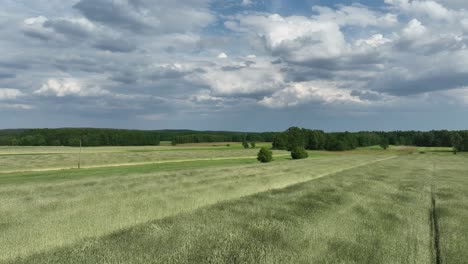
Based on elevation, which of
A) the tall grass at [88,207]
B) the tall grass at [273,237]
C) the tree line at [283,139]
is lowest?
the tall grass at [88,207]

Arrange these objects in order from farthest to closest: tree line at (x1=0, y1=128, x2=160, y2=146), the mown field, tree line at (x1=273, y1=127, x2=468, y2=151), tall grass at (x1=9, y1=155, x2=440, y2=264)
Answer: tree line at (x1=273, y1=127, x2=468, y2=151) < tree line at (x1=0, y1=128, x2=160, y2=146) < the mown field < tall grass at (x1=9, y1=155, x2=440, y2=264)

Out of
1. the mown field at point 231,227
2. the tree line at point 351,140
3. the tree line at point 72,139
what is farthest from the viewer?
the tree line at point 351,140

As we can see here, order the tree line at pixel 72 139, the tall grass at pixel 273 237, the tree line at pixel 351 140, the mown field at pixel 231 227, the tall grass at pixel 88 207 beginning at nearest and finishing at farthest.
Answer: the tall grass at pixel 273 237 → the mown field at pixel 231 227 → the tall grass at pixel 88 207 → the tree line at pixel 72 139 → the tree line at pixel 351 140

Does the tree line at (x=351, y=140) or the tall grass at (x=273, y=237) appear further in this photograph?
the tree line at (x=351, y=140)

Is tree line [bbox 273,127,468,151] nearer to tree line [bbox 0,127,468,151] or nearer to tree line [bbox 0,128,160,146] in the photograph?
tree line [bbox 0,127,468,151]

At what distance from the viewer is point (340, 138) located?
147 meters

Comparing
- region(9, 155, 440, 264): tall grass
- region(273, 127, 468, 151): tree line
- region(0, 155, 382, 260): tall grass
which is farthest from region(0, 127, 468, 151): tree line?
region(9, 155, 440, 264): tall grass

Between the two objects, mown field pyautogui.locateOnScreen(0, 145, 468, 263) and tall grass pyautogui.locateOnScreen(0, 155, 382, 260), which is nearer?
mown field pyautogui.locateOnScreen(0, 145, 468, 263)

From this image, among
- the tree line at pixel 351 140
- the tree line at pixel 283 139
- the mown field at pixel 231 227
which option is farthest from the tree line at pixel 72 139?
the mown field at pixel 231 227

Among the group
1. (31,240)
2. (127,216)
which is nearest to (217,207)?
(127,216)

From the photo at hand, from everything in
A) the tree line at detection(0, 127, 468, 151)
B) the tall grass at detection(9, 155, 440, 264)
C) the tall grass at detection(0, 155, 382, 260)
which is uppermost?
the tree line at detection(0, 127, 468, 151)

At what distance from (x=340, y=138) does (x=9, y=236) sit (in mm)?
144781

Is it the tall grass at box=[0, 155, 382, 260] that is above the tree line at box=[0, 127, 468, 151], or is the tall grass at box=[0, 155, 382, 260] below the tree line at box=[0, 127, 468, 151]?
below

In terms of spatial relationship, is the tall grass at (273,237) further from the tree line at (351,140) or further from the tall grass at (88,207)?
the tree line at (351,140)
